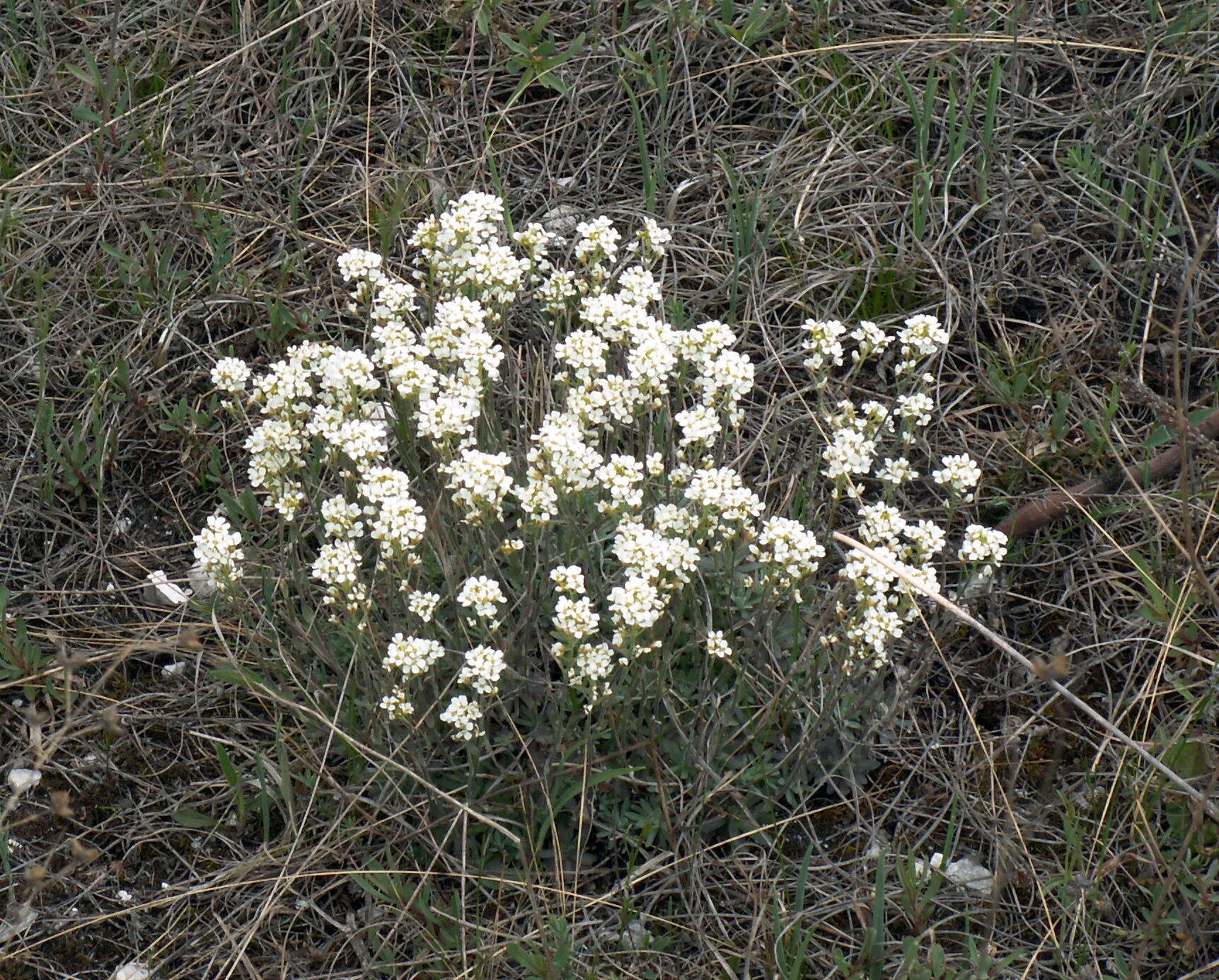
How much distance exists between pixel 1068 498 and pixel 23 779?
2758mm

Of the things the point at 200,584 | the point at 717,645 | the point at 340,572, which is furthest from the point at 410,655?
the point at 200,584

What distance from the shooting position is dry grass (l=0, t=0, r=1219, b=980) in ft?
8.79

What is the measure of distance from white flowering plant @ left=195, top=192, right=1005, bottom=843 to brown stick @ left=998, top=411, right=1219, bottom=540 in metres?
0.14

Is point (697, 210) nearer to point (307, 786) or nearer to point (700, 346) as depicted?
point (700, 346)

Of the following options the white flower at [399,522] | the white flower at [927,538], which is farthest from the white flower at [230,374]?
the white flower at [927,538]

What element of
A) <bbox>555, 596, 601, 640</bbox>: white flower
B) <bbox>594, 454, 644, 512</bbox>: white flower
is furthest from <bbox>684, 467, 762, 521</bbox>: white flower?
<bbox>555, 596, 601, 640</bbox>: white flower

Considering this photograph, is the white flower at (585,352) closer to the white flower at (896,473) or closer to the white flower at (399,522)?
the white flower at (399,522)

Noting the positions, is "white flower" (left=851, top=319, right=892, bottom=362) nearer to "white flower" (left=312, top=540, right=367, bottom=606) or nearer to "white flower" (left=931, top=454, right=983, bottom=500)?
"white flower" (left=931, top=454, right=983, bottom=500)

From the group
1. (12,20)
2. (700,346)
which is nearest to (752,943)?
(700,346)

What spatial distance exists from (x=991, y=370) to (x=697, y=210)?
1103 mm

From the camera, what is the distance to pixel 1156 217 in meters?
3.62

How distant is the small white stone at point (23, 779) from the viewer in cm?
298

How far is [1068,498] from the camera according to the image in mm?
3229

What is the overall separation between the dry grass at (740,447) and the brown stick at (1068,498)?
0.07 m
